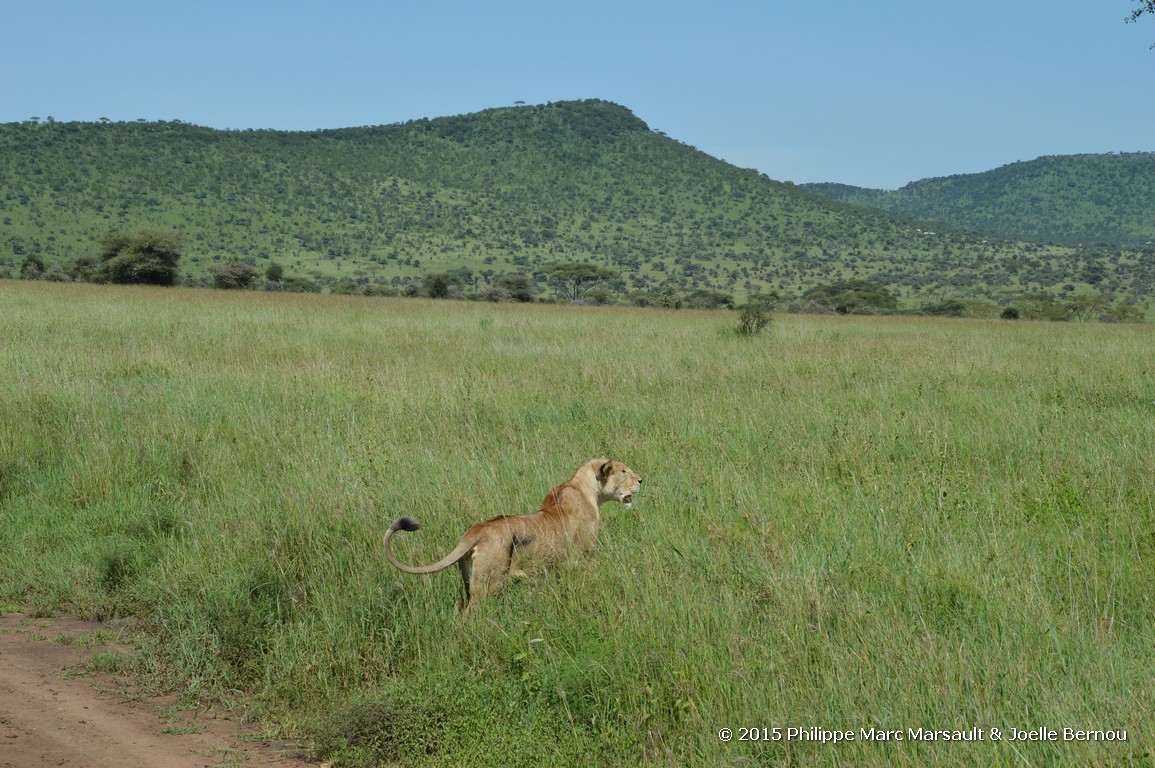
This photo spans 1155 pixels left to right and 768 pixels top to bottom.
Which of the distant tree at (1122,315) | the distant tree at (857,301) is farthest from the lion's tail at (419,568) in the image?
the distant tree at (1122,315)

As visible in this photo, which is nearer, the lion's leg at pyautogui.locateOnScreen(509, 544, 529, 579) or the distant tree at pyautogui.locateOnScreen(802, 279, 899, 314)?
the lion's leg at pyautogui.locateOnScreen(509, 544, 529, 579)

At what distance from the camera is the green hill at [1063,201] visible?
136500mm

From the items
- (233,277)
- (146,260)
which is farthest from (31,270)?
(233,277)

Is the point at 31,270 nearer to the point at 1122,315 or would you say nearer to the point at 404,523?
the point at 404,523

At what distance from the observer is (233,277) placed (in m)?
36.0

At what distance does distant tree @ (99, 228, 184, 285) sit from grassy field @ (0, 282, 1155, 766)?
25408 mm

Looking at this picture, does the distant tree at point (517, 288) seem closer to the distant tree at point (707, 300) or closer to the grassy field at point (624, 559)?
the distant tree at point (707, 300)

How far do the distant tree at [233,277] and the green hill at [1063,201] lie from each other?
112505 mm

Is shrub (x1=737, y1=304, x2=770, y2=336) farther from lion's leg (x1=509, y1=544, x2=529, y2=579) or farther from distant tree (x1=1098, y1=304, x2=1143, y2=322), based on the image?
distant tree (x1=1098, y1=304, x2=1143, y2=322)

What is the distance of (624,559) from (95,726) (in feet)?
8.41

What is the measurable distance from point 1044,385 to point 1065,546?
7.18 metres

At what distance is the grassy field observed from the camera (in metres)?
3.62

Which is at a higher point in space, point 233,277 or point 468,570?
point 233,277

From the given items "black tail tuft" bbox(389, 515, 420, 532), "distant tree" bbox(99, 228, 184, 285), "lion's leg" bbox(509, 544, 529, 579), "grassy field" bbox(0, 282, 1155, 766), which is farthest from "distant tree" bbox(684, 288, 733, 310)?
"black tail tuft" bbox(389, 515, 420, 532)
